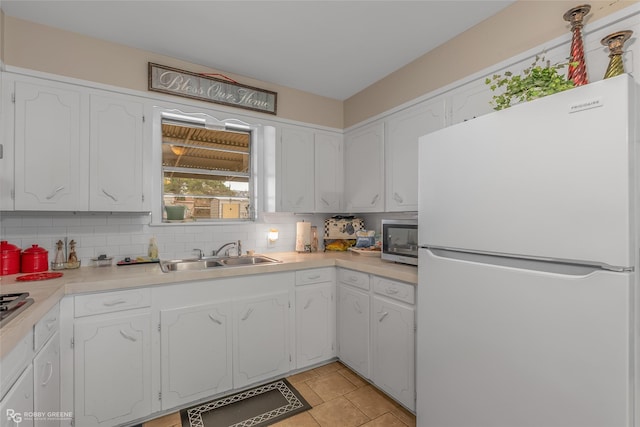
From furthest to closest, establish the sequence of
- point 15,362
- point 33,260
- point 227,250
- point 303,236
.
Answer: point 303,236 < point 227,250 < point 33,260 < point 15,362

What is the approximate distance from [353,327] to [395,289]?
0.62 meters

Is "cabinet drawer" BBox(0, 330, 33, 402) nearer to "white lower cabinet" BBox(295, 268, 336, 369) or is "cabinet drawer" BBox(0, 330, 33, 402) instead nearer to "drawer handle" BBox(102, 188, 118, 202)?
"drawer handle" BBox(102, 188, 118, 202)

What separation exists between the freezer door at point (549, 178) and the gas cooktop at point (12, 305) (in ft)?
5.95

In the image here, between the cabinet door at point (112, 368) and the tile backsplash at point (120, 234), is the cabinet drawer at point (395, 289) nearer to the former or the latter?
the tile backsplash at point (120, 234)

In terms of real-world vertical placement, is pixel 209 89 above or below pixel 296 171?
above

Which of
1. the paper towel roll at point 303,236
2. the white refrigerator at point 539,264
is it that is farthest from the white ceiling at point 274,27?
the paper towel roll at point 303,236

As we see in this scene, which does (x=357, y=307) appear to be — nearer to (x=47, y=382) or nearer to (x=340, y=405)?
(x=340, y=405)

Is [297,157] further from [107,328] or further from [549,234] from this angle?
[549,234]

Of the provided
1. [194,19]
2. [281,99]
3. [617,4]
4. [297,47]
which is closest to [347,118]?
[281,99]

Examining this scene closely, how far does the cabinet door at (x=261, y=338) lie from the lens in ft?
7.06

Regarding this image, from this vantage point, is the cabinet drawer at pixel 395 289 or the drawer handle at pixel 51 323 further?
the cabinet drawer at pixel 395 289

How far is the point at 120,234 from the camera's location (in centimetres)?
231

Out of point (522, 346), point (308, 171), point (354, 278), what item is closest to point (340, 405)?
point (354, 278)

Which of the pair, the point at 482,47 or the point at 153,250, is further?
the point at 153,250
